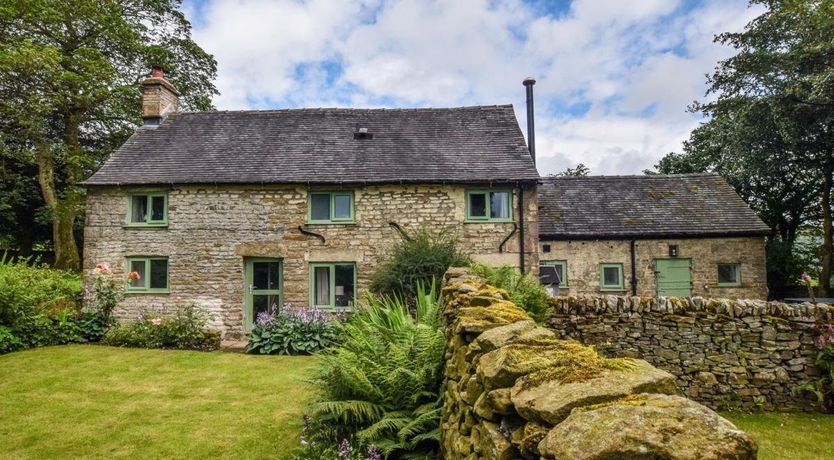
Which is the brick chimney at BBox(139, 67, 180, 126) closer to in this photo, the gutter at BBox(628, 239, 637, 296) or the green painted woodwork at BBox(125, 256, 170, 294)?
the green painted woodwork at BBox(125, 256, 170, 294)

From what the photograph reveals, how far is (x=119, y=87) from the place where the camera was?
2119 cm

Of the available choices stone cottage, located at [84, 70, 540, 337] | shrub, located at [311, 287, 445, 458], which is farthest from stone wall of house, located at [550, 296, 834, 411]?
stone cottage, located at [84, 70, 540, 337]

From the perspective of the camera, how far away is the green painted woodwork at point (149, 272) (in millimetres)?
13188

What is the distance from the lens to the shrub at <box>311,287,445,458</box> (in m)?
4.07

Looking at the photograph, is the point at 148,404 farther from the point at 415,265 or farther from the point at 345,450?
the point at 415,265

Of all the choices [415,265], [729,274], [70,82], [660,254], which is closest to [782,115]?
[729,274]

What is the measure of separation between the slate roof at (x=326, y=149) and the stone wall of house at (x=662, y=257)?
4.80 meters

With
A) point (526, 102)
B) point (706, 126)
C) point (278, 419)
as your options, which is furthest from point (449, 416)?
point (706, 126)

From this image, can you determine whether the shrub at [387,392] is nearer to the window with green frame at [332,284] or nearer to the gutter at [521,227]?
the window with green frame at [332,284]

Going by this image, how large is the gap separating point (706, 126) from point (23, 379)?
31462 millimetres

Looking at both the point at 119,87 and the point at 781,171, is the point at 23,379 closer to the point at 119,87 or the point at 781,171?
the point at 119,87

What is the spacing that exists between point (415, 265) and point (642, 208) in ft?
36.9

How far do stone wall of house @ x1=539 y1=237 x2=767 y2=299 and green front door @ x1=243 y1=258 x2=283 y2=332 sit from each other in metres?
9.49

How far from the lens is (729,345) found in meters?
7.36
